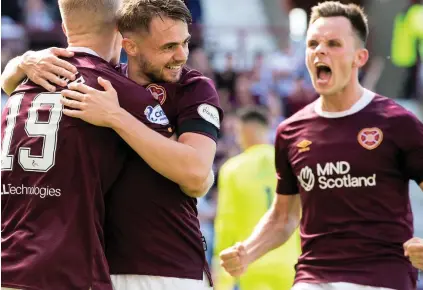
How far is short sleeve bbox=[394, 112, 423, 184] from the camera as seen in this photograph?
16.7ft

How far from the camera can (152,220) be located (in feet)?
13.9

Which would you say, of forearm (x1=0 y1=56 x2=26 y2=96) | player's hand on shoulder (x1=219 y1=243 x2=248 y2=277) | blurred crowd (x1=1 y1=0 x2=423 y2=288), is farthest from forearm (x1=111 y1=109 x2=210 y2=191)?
blurred crowd (x1=1 y1=0 x2=423 y2=288)

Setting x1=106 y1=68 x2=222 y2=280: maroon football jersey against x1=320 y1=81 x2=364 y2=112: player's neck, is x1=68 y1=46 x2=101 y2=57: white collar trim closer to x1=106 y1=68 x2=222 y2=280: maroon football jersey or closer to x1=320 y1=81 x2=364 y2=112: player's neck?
x1=106 y1=68 x2=222 y2=280: maroon football jersey

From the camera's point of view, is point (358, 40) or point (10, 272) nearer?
point (10, 272)

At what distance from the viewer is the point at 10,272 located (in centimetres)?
404

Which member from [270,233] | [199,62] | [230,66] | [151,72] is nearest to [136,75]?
[151,72]

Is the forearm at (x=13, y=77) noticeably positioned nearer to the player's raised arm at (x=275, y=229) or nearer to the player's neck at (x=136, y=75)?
the player's neck at (x=136, y=75)

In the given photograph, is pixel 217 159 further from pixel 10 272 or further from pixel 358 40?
pixel 10 272

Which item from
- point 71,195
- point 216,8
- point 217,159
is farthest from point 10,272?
point 216,8

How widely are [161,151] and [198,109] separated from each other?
303 millimetres

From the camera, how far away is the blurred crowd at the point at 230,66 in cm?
1405

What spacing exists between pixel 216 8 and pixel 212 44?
318cm

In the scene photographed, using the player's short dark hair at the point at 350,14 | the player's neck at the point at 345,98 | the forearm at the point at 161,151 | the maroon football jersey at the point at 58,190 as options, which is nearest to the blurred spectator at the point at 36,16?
the player's short dark hair at the point at 350,14

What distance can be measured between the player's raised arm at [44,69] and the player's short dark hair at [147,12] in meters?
0.31
